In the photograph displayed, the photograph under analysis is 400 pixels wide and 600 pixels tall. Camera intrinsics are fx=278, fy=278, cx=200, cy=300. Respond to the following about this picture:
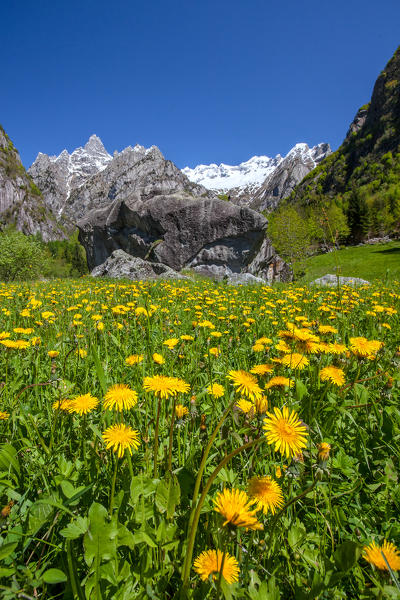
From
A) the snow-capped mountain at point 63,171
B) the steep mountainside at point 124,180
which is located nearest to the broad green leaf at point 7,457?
the steep mountainside at point 124,180

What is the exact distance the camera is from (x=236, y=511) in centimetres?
56

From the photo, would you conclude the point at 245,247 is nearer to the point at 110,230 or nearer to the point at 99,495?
the point at 110,230

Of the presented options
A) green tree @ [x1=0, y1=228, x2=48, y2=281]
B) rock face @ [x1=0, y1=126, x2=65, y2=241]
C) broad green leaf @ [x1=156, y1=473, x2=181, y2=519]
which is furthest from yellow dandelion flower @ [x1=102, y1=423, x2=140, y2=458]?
rock face @ [x1=0, y1=126, x2=65, y2=241]

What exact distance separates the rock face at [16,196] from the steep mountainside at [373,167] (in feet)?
253

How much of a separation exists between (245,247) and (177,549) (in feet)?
38.2

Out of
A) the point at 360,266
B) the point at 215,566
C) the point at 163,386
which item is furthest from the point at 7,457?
the point at 360,266

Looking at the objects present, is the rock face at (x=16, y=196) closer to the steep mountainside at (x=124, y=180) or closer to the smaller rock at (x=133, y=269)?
the steep mountainside at (x=124, y=180)

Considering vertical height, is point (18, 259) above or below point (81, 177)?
below

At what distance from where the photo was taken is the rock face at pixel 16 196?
76.6m

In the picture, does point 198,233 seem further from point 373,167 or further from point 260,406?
point 373,167

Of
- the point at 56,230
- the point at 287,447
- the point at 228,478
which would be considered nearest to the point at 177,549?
the point at 228,478

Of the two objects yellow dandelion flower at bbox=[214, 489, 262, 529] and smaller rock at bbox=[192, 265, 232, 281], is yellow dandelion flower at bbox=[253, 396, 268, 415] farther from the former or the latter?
smaller rock at bbox=[192, 265, 232, 281]

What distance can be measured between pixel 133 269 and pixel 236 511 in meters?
10.5

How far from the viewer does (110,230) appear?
13.5 meters
